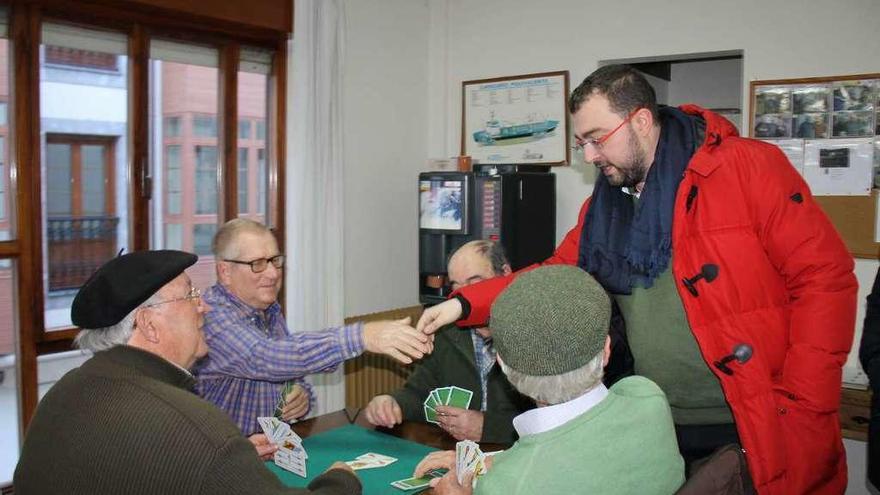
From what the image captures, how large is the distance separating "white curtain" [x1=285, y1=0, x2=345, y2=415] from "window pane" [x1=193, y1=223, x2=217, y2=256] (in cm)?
43

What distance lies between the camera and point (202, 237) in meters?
4.17

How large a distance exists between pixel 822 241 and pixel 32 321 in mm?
3208

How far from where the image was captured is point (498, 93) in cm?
496

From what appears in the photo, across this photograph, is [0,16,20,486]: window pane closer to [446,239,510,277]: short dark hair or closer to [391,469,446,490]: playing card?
[446,239,510,277]: short dark hair

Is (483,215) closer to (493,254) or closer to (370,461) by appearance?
(493,254)

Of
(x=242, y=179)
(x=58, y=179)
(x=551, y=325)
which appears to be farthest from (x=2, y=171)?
(x=551, y=325)

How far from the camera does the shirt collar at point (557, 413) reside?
133 cm

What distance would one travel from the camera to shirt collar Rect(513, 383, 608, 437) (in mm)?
1327

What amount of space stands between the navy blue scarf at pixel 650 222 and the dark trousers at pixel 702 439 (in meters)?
0.39

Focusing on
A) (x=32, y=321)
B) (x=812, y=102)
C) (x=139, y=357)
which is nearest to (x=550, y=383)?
(x=139, y=357)

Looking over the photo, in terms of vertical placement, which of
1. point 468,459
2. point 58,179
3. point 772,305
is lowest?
point 468,459

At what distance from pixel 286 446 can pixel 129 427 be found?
798 millimetres

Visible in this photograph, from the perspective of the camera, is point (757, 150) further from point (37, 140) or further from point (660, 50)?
point (37, 140)

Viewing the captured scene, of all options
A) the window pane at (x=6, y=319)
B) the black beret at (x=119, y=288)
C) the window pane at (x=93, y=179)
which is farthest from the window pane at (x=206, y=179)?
the black beret at (x=119, y=288)
